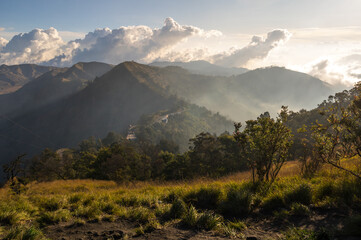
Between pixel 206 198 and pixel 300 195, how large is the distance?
2.93 m

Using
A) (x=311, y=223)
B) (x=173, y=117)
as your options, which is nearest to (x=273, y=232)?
(x=311, y=223)

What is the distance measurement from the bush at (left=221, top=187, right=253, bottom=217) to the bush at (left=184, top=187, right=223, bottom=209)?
582 mm

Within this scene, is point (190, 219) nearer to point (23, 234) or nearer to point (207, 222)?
point (207, 222)

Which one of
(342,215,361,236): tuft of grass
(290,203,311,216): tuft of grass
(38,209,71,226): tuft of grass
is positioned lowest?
(38,209,71,226): tuft of grass

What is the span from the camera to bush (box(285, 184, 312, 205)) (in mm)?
6400

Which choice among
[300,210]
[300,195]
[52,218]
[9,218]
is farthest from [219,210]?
[9,218]

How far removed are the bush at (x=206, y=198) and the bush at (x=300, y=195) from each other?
7.06 feet

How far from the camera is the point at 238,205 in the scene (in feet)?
21.1

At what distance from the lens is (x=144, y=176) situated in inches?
1788

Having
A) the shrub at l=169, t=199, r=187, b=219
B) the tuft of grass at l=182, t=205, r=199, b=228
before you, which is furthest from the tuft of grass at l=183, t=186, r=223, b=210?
the tuft of grass at l=182, t=205, r=199, b=228

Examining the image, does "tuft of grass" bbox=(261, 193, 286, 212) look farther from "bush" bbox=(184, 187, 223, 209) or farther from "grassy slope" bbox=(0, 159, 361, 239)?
"bush" bbox=(184, 187, 223, 209)

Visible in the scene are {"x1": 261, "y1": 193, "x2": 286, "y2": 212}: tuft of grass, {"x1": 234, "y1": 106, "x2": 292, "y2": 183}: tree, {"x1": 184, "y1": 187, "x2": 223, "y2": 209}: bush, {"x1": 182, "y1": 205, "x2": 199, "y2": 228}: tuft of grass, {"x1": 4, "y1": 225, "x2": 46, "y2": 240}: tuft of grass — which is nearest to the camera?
{"x1": 4, "y1": 225, "x2": 46, "y2": 240}: tuft of grass

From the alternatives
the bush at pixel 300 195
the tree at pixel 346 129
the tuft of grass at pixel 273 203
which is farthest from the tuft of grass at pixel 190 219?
the tree at pixel 346 129

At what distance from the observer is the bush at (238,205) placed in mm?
6410
